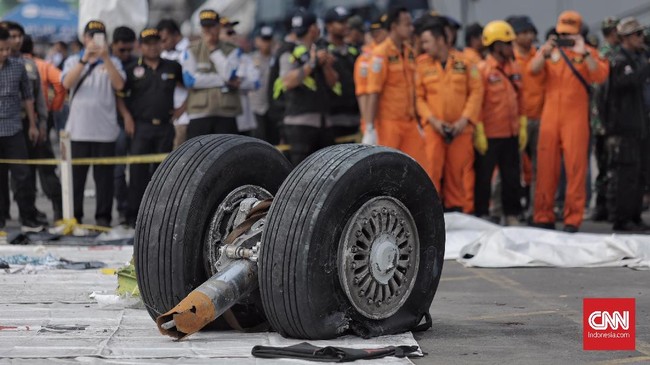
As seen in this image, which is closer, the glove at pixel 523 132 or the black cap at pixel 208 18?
the black cap at pixel 208 18

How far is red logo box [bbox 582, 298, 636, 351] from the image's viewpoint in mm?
6809

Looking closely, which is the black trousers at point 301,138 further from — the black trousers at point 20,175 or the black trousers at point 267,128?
the black trousers at point 267,128

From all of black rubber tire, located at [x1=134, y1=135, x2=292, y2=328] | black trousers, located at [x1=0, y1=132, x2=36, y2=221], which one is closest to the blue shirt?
black trousers, located at [x1=0, y1=132, x2=36, y2=221]

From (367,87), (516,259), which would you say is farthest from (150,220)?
(367,87)

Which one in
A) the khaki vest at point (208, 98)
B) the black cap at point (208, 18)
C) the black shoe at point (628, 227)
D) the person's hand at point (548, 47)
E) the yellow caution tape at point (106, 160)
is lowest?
the black shoe at point (628, 227)

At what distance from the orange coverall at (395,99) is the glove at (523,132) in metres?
2.16

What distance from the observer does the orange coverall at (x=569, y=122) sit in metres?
13.9

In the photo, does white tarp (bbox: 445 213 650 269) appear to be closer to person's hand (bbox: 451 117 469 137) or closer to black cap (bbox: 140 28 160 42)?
person's hand (bbox: 451 117 469 137)

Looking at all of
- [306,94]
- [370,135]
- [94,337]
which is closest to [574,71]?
[370,135]

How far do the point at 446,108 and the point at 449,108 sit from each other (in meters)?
0.03

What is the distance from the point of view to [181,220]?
7.07 m

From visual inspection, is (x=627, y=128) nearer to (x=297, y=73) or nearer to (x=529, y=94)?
(x=529, y=94)

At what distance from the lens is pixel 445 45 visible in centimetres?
1402

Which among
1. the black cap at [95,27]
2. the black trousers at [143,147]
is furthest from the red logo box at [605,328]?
the black trousers at [143,147]
